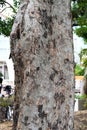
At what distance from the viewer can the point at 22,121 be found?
4.07m

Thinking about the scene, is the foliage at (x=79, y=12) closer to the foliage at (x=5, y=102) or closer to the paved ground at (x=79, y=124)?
the paved ground at (x=79, y=124)

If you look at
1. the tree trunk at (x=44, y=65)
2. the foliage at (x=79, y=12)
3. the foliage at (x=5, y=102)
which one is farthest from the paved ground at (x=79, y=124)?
the tree trunk at (x=44, y=65)

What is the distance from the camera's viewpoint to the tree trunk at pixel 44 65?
4.05 m

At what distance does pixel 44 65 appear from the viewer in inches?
162

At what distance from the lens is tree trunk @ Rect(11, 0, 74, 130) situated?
4.05m

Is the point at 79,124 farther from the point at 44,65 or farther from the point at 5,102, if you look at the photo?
the point at 44,65

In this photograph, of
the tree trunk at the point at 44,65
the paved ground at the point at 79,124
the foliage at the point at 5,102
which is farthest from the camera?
the foliage at the point at 5,102

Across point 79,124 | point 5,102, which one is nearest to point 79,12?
point 79,124

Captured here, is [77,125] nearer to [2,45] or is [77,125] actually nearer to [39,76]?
[39,76]

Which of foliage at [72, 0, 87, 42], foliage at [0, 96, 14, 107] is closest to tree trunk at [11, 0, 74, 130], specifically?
foliage at [72, 0, 87, 42]

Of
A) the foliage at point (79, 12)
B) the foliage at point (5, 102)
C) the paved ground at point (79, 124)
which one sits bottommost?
the paved ground at point (79, 124)

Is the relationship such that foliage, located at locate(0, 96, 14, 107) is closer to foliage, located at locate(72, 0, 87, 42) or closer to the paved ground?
the paved ground

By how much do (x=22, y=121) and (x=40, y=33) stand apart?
83 cm

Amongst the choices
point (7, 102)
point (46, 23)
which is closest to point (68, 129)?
point (46, 23)
